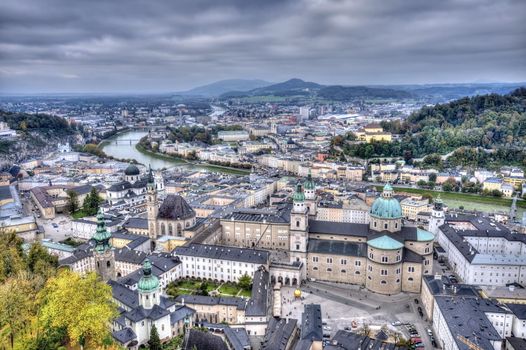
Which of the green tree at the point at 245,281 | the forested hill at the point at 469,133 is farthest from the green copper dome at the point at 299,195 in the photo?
the forested hill at the point at 469,133

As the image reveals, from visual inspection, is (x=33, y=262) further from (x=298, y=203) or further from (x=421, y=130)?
(x=421, y=130)

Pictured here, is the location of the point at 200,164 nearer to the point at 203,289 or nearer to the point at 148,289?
the point at 203,289

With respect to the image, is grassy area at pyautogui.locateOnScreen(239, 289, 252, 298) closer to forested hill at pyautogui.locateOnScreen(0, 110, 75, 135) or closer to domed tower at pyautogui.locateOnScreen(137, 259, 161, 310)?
domed tower at pyautogui.locateOnScreen(137, 259, 161, 310)

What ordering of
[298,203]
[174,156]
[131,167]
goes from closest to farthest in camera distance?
1. [298,203]
2. [131,167]
3. [174,156]

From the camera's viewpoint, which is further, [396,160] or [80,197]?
[396,160]

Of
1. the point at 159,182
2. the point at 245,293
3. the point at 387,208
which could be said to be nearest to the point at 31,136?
the point at 159,182

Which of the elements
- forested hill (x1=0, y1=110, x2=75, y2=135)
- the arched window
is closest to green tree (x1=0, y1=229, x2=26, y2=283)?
the arched window

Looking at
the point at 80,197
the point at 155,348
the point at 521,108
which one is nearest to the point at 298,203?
the point at 155,348
